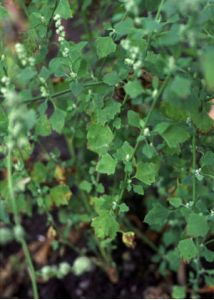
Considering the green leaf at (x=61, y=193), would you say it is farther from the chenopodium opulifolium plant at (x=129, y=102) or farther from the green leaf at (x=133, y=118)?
the green leaf at (x=133, y=118)

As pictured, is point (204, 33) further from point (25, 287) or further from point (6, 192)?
point (25, 287)

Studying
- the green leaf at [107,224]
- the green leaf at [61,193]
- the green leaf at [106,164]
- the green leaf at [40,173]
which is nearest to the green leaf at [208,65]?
the green leaf at [106,164]

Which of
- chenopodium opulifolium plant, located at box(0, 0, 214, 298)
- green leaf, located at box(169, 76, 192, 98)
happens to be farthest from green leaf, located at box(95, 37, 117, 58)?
green leaf, located at box(169, 76, 192, 98)

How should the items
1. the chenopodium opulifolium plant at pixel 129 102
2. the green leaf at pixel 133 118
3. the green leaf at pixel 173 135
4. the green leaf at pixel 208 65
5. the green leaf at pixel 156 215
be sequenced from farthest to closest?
the green leaf at pixel 156 215
the green leaf at pixel 133 118
the green leaf at pixel 173 135
the chenopodium opulifolium plant at pixel 129 102
the green leaf at pixel 208 65

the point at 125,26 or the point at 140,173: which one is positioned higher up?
the point at 125,26

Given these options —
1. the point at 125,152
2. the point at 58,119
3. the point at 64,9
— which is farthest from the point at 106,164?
the point at 64,9

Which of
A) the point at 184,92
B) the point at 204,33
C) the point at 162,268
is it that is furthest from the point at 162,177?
the point at 184,92
